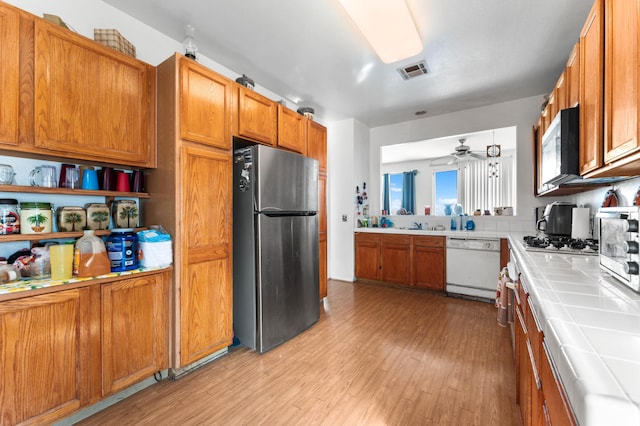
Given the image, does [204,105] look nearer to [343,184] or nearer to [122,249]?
[122,249]

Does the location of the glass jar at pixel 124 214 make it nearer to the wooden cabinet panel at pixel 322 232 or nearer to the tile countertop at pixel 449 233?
the wooden cabinet panel at pixel 322 232

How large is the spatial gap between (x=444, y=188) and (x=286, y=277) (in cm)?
578

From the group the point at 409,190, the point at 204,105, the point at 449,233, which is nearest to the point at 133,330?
the point at 204,105

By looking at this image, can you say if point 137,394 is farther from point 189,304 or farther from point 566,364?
point 566,364

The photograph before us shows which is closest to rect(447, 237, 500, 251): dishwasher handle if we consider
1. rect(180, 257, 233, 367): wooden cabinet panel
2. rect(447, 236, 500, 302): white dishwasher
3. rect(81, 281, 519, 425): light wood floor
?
rect(447, 236, 500, 302): white dishwasher

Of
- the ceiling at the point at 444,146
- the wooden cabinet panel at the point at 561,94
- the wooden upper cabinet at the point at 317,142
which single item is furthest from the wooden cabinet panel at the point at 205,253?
the ceiling at the point at 444,146

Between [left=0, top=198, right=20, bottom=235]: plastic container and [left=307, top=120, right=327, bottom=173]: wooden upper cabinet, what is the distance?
7.76 feet

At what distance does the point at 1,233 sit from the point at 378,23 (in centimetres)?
264

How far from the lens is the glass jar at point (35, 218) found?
1.51 m

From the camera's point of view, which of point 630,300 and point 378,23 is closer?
point 630,300

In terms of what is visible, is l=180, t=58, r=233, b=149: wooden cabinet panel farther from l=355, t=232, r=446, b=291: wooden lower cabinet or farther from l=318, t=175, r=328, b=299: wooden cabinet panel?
A: l=355, t=232, r=446, b=291: wooden lower cabinet

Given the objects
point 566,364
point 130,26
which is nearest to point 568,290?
point 566,364

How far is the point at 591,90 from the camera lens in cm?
141

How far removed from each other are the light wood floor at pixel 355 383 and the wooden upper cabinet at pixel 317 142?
1.89m
